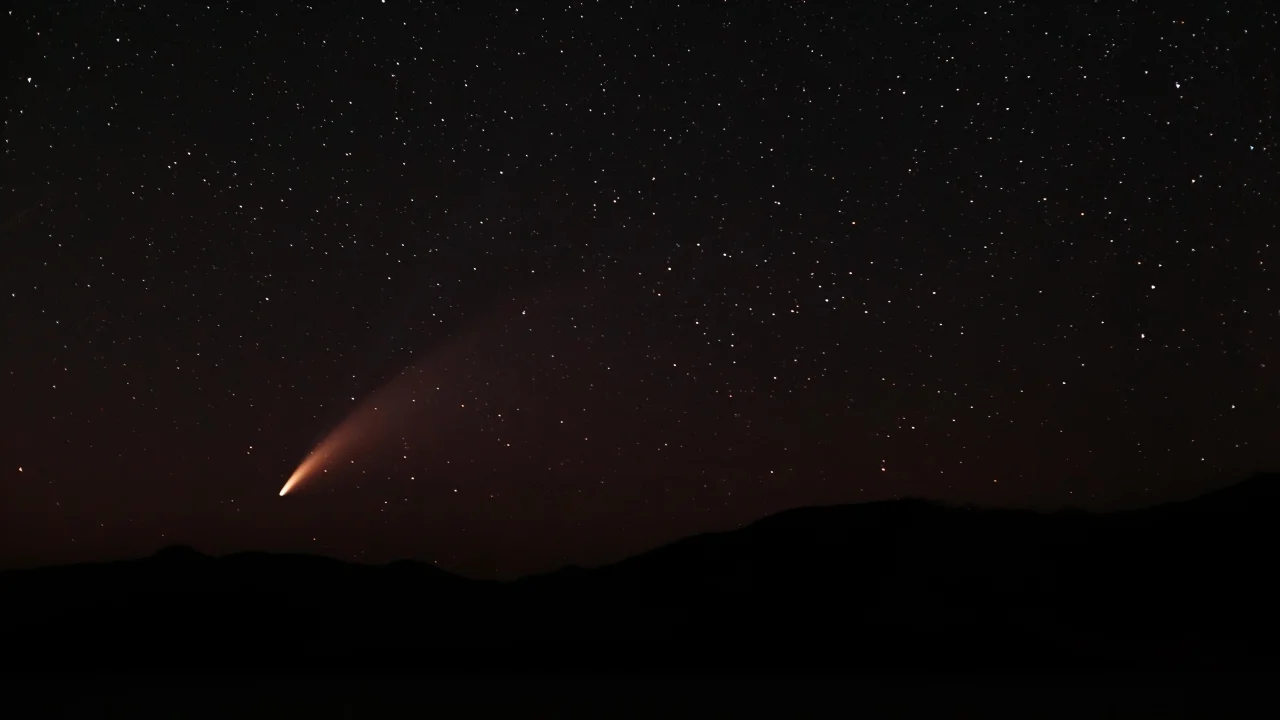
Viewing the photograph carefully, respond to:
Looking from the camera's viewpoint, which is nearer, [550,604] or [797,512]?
[550,604]

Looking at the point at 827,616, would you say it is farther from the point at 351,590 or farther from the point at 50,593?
the point at 50,593

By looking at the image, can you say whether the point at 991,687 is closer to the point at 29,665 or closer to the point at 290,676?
the point at 290,676

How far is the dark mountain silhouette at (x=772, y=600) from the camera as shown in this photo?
1168 centimetres

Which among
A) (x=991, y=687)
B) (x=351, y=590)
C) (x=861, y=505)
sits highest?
(x=861, y=505)

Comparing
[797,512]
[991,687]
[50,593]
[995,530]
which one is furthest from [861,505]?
[50,593]

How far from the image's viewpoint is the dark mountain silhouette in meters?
11.7

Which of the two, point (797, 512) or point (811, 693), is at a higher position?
point (797, 512)

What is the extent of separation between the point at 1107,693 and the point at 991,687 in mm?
835

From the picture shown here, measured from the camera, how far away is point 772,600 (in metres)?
15.0

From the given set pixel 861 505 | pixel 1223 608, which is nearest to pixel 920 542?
pixel 861 505

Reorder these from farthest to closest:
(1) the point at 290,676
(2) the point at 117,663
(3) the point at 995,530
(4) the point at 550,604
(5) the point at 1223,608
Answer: (3) the point at 995,530 < (4) the point at 550,604 < (5) the point at 1223,608 < (2) the point at 117,663 < (1) the point at 290,676

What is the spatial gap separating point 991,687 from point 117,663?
1089 centimetres

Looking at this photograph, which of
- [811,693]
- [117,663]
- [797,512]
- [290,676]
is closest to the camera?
[811,693]

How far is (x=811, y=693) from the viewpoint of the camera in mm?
5727
